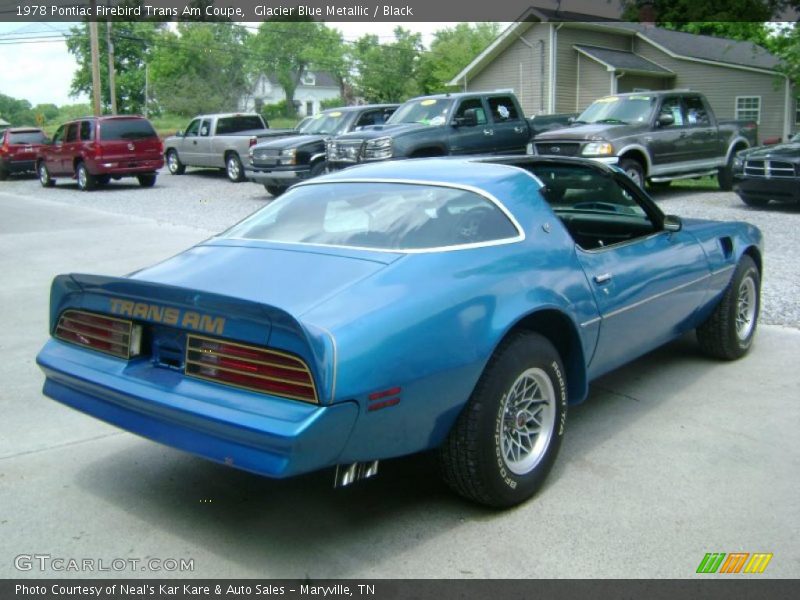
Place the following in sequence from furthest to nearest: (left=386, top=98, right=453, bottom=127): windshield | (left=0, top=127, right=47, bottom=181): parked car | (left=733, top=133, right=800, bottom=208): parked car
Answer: (left=0, top=127, right=47, bottom=181): parked car
(left=386, top=98, right=453, bottom=127): windshield
(left=733, top=133, right=800, bottom=208): parked car

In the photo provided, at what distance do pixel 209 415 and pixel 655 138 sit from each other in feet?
42.2

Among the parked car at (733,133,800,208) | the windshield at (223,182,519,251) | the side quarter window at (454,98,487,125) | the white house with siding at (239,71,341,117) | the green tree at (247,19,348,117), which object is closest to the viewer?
the windshield at (223,182,519,251)

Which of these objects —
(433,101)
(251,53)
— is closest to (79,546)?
(433,101)

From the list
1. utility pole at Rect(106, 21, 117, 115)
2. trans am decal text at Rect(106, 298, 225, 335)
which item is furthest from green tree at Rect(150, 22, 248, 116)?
trans am decal text at Rect(106, 298, 225, 335)

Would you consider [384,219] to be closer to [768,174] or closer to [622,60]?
[768,174]

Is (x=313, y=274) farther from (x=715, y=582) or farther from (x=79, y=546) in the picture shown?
(x=715, y=582)

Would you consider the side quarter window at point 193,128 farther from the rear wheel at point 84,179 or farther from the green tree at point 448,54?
the green tree at point 448,54

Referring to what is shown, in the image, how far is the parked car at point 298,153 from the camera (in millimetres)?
16938

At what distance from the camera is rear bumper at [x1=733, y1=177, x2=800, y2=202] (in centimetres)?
1312

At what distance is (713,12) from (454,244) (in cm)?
3361

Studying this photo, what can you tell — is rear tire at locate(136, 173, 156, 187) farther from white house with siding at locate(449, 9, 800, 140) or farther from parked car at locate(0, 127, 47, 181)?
white house with siding at locate(449, 9, 800, 140)

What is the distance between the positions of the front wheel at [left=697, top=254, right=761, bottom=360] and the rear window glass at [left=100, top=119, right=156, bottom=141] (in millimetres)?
18440

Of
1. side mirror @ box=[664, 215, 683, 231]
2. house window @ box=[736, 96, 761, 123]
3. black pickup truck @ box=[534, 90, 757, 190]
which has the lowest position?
side mirror @ box=[664, 215, 683, 231]

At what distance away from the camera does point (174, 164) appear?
26.2 m
